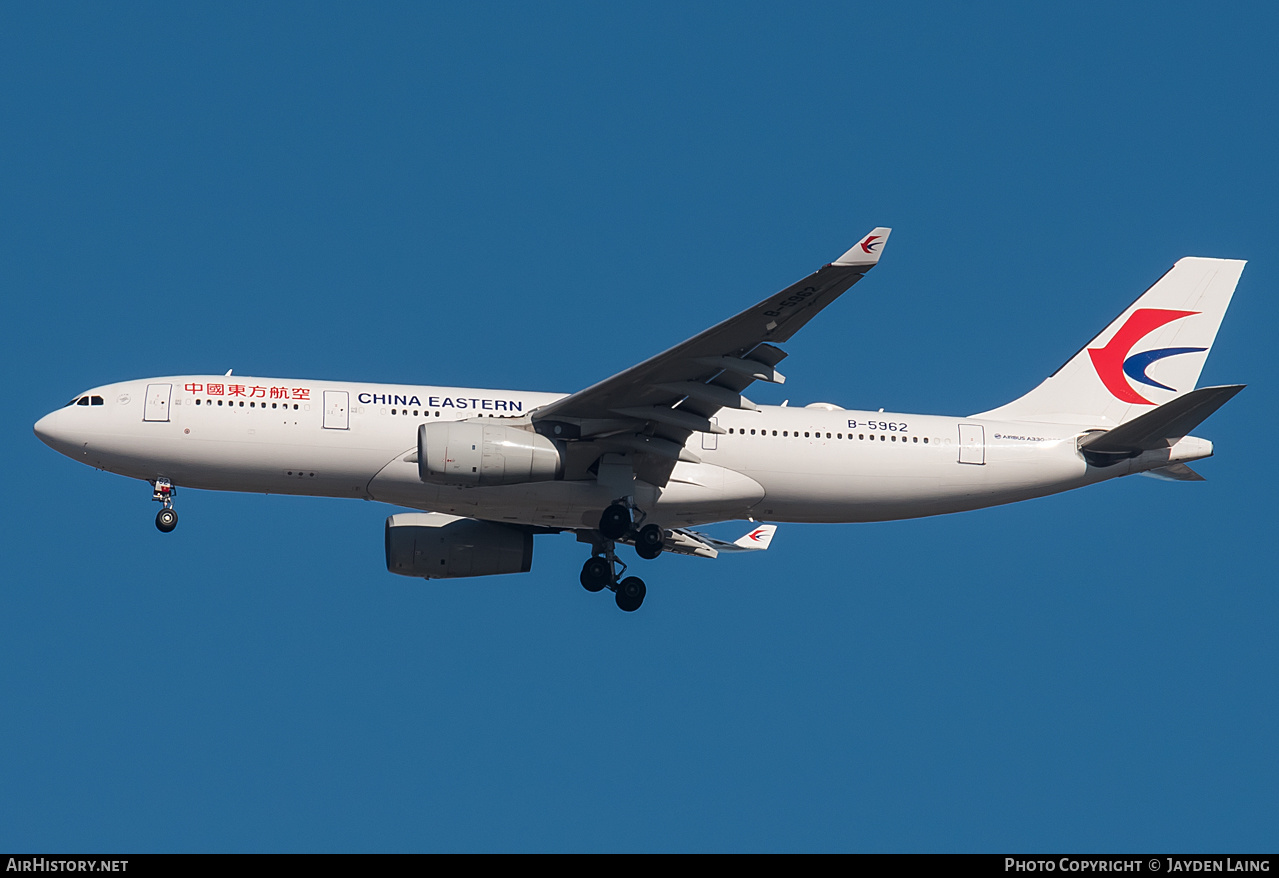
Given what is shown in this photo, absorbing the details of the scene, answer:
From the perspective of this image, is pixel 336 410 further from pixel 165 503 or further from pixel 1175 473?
pixel 1175 473

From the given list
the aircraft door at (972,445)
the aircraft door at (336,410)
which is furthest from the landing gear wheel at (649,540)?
the aircraft door at (972,445)

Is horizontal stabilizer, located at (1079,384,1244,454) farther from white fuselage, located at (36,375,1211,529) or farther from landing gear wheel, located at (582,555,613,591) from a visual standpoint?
landing gear wheel, located at (582,555,613,591)

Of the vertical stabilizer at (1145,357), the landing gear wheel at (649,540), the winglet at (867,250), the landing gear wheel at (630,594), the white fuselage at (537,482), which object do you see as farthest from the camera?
the vertical stabilizer at (1145,357)

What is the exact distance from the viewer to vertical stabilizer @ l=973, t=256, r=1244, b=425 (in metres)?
33.1

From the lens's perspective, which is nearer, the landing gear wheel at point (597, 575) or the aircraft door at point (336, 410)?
the aircraft door at point (336, 410)

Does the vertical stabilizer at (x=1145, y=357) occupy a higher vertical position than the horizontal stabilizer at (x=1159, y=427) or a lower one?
higher

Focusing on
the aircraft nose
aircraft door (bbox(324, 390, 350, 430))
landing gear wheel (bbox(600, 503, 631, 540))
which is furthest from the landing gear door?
landing gear wheel (bbox(600, 503, 631, 540))

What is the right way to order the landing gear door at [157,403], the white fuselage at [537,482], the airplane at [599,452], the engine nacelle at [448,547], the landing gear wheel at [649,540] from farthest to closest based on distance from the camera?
the engine nacelle at [448,547] → the landing gear wheel at [649,540] → the landing gear door at [157,403] → the white fuselage at [537,482] → the airplane at [599,452]

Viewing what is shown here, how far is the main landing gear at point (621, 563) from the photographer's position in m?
29.3

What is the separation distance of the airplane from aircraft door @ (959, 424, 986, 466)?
3 centimetres

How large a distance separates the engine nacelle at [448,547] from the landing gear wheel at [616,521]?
153 inches

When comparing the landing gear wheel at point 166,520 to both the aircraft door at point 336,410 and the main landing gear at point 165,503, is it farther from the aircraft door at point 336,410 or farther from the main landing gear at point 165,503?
the aircraft door at point 336,410

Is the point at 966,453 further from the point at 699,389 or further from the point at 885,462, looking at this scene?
the point at 699,389
